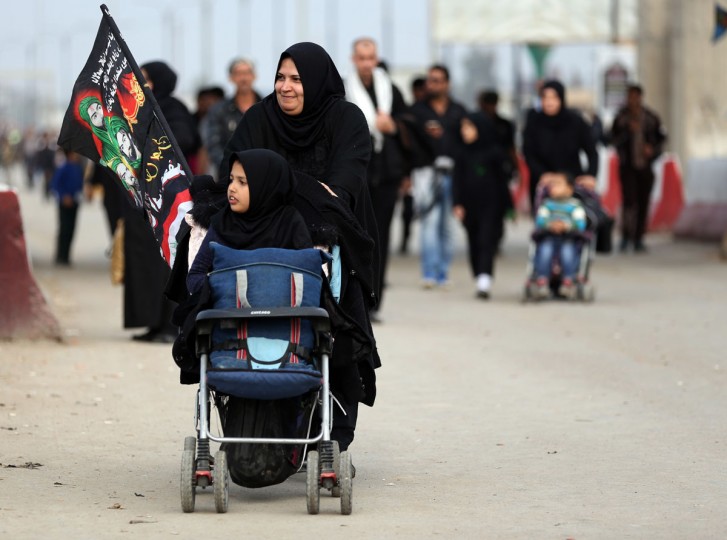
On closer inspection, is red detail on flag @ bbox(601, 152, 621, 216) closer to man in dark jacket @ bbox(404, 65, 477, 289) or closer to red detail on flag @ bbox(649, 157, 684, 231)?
red detail on flag @ bbox(649, 157, 684, 231)

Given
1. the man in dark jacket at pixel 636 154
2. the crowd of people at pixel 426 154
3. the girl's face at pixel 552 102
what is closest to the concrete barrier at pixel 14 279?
the crowd of people at pixel 426 154

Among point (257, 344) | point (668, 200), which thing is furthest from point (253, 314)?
point (668, 200)

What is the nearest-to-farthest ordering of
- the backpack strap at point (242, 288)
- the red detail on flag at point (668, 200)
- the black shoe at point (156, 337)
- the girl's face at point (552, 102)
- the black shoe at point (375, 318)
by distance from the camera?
the backpack strap at point (242, 288), the black shoe at point (156, 337), the black shoe at point (375, 318), the girl's face at point (552, 102), the red detail on flag at point (668, 200)

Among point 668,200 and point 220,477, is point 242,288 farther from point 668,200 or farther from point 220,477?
point 668,200

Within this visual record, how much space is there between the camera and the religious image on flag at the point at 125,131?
24.8 feet

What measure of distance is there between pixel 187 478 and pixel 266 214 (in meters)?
0.99

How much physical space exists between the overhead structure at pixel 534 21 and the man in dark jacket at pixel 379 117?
15.0 m

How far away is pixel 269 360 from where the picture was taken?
21.0 ft

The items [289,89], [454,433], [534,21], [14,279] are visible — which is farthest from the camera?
[534,21]

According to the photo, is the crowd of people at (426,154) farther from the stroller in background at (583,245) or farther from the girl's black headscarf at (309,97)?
the girl's black headscarf at (309,97)

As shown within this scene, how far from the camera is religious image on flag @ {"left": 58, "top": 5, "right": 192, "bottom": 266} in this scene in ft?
24.8

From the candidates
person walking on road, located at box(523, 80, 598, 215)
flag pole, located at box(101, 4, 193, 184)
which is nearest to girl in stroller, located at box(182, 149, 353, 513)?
flag pole, located at box(101, 4, 193, 184)

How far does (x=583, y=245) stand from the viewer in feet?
51.7

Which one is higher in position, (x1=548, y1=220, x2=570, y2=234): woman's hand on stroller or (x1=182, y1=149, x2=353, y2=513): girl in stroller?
(x1=182, y1=149, x2=353, y2=513): girl in stroller
